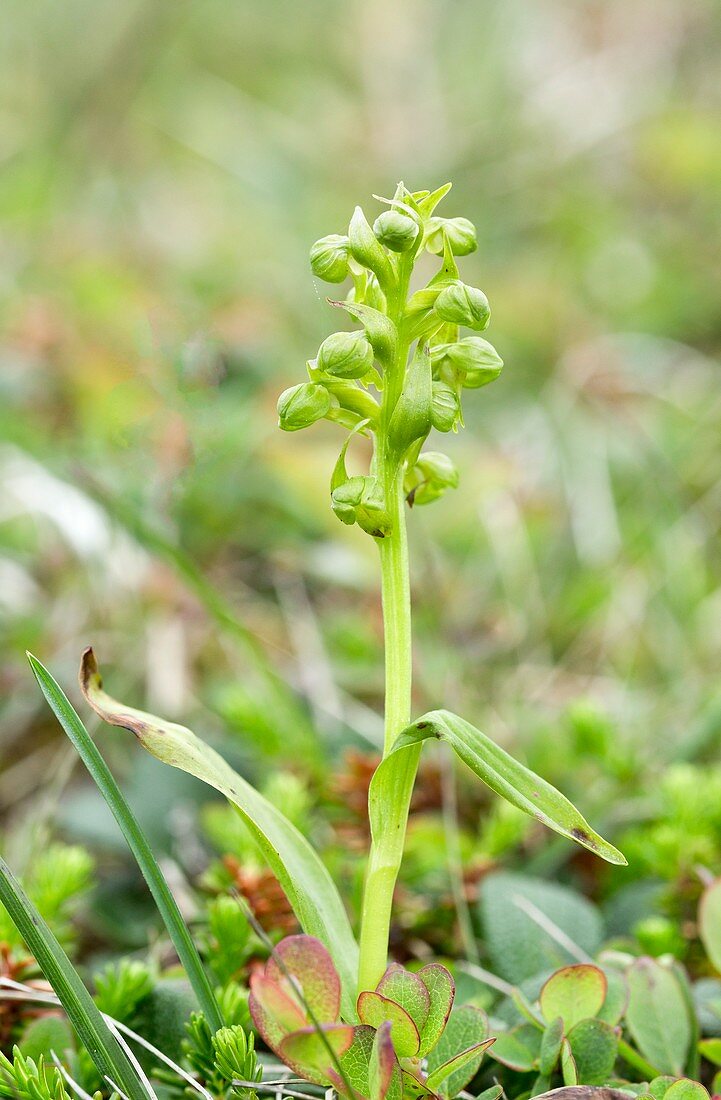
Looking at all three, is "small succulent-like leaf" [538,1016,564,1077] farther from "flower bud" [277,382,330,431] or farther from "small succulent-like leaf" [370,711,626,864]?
"flower bud" [277,382,330,431]

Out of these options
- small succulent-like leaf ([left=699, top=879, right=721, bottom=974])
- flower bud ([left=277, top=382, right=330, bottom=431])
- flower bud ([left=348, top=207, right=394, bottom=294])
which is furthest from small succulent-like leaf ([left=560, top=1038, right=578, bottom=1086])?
flower bud ([left=348, top=207, right=394, bottom=294])

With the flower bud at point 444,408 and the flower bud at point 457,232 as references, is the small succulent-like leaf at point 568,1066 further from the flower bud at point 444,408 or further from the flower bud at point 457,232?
the flower bud at point 457,232

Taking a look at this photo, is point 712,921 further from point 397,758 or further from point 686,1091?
point 397,758

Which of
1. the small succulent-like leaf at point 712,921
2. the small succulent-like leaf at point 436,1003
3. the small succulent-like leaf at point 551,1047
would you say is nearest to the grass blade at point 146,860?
the small succulent-like leaf at point 436,1003

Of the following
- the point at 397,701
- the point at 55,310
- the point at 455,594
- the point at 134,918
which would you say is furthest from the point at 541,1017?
the point at 55,310

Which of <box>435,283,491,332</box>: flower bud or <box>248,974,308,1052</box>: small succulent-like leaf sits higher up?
<box>435,283,491,332</box>: flower bud

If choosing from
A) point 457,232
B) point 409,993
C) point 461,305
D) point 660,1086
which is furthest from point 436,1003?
point 457,232
